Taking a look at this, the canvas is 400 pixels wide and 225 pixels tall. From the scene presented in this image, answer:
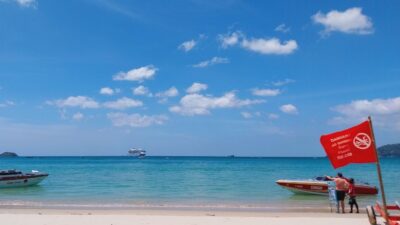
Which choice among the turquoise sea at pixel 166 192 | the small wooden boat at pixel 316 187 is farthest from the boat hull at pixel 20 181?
the small wooden boat at pixel 316 187

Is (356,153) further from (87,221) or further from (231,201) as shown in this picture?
(231,201)

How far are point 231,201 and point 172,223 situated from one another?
1105cm

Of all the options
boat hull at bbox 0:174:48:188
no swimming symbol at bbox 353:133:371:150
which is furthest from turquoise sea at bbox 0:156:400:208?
no swimming symbol at bbox 353:133:371:150

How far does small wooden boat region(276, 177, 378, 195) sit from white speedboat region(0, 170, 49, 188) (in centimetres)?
1947

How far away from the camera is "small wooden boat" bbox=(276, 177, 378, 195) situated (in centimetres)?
2602

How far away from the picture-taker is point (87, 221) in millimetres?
13617

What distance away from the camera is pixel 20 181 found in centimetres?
3369

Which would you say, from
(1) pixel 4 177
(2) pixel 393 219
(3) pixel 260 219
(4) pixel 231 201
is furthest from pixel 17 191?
(2) pixel 393 219

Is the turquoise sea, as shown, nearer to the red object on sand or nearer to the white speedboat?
the white speedboat

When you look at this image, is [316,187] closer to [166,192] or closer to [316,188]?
[316,188]

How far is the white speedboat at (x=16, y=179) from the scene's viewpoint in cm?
3288

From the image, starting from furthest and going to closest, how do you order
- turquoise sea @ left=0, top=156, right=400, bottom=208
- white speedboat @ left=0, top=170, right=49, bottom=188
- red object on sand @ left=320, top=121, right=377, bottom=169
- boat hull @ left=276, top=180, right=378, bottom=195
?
1. white speedboat @ left=0, top=170, right=49, bottom=188
2. boat hull @ left=276, top=180, right=378, bottom=195
3. turquoise sea @ left=0, top=156, right=400, bottom=208
4. red object on sand @ left=320, top=121, right=377, bottom=169

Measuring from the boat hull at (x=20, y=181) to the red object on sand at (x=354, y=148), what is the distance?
29499 millimetres

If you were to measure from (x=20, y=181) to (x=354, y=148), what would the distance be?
30.1 metres
